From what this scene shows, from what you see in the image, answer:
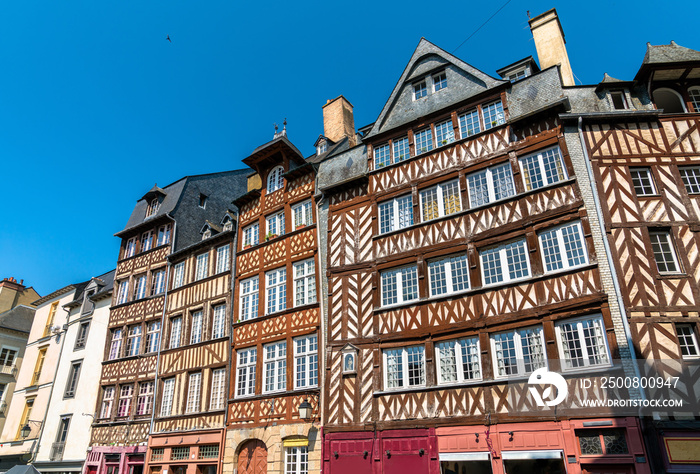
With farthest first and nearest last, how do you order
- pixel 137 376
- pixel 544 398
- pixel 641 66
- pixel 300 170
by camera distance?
pixel 137 376 → pixel 300 170 → pixel 641 66 → pixel 544 398

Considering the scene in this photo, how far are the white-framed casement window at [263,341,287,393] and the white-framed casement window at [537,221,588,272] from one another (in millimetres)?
Result: 8550

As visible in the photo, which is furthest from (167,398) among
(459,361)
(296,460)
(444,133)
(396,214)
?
(444,133)

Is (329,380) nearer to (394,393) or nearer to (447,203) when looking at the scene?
(394,393)

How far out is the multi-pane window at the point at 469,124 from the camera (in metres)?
15.0

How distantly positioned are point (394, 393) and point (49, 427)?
18037 millimetres

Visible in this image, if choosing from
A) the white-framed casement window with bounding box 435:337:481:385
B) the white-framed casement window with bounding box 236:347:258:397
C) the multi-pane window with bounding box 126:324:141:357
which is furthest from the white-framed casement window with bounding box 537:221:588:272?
the multi-pane window with bounding box 126:324:141:357

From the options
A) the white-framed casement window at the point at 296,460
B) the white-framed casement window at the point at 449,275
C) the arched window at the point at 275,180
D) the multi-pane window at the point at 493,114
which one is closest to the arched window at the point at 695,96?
the multi-pane window at the point at 493,114

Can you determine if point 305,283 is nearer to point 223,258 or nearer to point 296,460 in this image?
point 223,258

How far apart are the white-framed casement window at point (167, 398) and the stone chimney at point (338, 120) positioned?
11421mm

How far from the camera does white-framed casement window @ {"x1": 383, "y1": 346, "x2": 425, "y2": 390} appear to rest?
13.5m

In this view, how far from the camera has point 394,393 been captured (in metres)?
13.5

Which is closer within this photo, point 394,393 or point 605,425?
point 605,425

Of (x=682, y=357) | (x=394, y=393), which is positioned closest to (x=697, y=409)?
(x=682, y=357)

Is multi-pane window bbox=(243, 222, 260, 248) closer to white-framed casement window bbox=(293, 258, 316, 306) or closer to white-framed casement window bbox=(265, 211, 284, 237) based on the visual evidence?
white-framed casement window bbox=(265, 211, 284, 237)
